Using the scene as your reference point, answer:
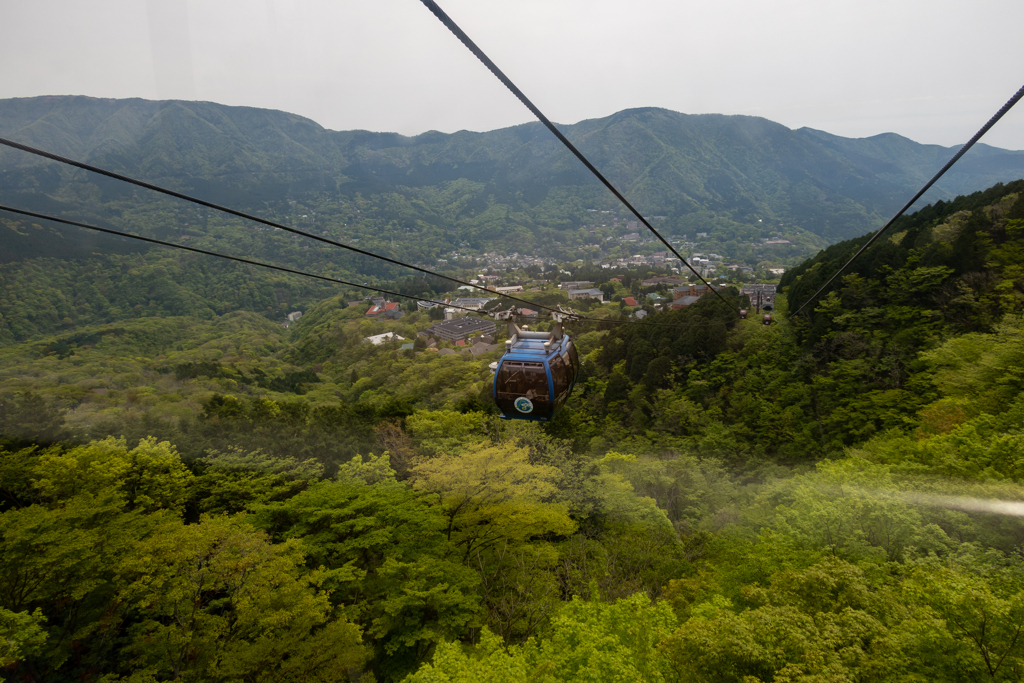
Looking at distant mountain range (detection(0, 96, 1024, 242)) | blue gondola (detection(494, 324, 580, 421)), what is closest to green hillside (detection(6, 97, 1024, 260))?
distant mountain range (detection(0, 96, 1024, 242))

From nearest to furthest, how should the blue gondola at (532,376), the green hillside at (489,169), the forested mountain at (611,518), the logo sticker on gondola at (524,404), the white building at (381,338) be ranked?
the forested mountain at (611,518) < the blue gondola at (532,376) < the logo sticker on gondola at (524,404) < the white building at (381,338) < the green hillside at (489,169)

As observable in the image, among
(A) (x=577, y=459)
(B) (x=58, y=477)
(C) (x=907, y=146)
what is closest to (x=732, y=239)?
(A) (x=577, y=459)

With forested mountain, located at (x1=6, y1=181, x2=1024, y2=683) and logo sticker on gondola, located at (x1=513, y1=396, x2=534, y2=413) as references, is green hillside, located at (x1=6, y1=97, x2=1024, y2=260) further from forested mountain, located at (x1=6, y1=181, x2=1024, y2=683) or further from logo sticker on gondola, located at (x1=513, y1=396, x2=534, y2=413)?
logo sticker on gondola, located at (x1=513, y1=396, x2=534, y2=413)

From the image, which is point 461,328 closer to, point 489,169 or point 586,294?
point 586,294

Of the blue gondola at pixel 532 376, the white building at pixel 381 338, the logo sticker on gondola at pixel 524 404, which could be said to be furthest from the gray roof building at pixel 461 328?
the logo sticker on gondola at pixel 524 404

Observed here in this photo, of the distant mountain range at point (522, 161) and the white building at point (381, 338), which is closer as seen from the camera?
the white building at point (381, 338)

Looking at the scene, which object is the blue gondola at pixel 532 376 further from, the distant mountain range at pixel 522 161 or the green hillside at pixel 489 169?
the distant mountain range at pixel 522 161

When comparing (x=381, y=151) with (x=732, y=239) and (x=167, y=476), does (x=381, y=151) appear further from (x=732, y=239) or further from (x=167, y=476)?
(x=167, y=476)
